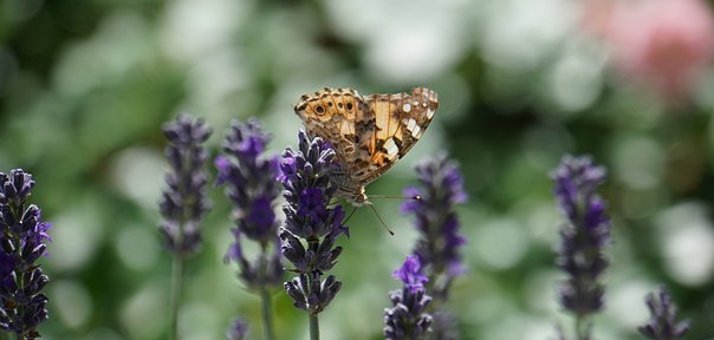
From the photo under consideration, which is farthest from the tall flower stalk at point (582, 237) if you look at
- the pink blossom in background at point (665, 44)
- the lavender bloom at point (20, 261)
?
the pink blossom in background at point (665, 44)

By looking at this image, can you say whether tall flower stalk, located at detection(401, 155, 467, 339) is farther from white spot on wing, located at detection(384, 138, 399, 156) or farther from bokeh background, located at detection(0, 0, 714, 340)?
bokeh background, located at detection(0, 0, 714, 340)

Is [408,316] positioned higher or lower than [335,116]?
lower

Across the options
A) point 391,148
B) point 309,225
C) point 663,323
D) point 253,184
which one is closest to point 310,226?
point 309,225

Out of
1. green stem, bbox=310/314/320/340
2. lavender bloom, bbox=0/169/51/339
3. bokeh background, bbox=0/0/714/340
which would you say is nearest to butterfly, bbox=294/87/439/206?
green stem, bbox=310/314/320/340

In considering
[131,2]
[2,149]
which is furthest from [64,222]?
[131,2]

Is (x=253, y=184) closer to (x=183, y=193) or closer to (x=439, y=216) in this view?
(x=183, y=193)

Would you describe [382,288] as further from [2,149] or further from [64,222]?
[2,149]
